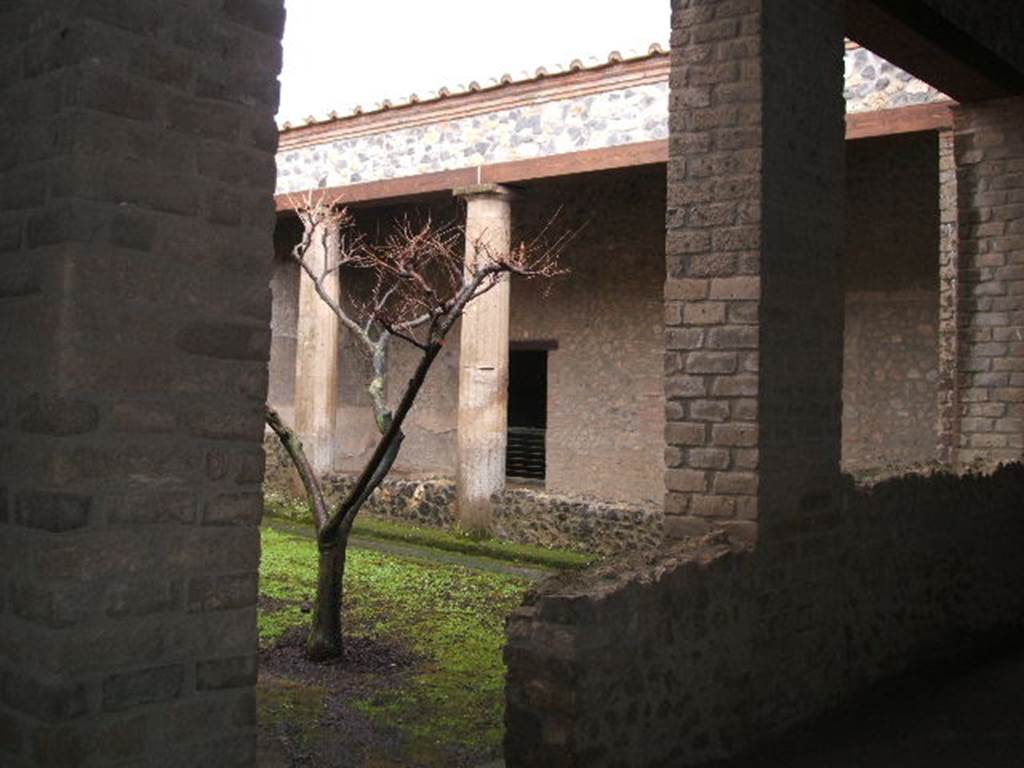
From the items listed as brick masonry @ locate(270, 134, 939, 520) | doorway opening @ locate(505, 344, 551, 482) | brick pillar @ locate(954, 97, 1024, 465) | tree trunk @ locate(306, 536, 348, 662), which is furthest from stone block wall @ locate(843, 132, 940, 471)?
tree trunk @ locate(306, 536, 348, 662)

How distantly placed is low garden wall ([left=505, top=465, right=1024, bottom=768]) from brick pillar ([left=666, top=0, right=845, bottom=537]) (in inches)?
11.7

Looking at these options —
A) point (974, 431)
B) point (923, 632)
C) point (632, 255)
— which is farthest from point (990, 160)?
point (632, 255)

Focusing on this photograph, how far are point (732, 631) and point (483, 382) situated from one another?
248 inches

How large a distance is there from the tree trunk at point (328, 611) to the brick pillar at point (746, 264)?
1.97 meters

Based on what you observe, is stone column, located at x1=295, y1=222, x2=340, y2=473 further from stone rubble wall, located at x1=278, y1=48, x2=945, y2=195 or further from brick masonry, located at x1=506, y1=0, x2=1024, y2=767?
brick masonry, located at x1=506, y1=0, x2=1024, y2=767

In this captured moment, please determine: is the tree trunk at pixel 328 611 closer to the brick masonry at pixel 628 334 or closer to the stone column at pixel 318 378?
the brick masonry at pixel 628 334

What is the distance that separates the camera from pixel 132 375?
2297 millimetres

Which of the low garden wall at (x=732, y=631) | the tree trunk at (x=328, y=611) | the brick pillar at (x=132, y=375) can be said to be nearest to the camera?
the brick pillar at (x=132, y=375)

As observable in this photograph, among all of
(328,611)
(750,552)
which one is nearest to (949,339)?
(750,552)

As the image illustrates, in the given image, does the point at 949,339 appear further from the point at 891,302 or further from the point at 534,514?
the point at 534,514

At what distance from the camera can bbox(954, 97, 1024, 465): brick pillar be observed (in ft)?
22.8

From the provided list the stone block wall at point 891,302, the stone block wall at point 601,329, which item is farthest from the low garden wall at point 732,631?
the stone block wall at point 601,329

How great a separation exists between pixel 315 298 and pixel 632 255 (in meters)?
3.61

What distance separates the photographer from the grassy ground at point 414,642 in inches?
172
